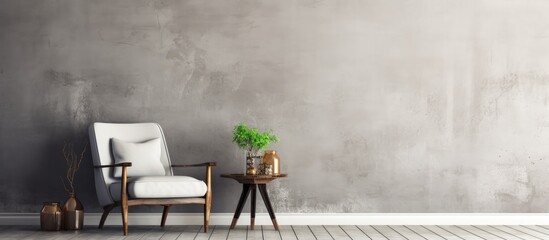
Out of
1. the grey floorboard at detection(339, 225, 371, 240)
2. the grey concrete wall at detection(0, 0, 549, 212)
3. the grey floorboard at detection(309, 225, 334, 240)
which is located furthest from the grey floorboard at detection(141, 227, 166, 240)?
the grey floorboard at detection(339, 225, 371, 240)

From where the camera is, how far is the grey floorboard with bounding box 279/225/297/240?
595 cm

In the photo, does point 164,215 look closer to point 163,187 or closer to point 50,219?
point 163,187

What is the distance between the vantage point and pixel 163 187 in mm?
6004

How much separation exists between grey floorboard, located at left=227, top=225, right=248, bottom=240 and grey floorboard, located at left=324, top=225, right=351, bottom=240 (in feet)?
2.36

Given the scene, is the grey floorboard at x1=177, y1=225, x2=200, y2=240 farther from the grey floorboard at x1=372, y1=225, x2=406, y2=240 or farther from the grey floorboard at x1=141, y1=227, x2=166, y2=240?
the grey floorboard at x1=372, y1=225, x2=406, y2=240

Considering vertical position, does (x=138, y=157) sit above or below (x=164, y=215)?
above

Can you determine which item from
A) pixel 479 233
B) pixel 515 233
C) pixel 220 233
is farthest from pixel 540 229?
pixel 220 233

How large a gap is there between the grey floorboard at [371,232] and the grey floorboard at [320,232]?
1.08 ft

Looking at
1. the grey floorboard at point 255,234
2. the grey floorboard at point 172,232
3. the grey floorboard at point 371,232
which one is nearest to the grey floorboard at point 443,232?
the grey floorboard at point 371,232

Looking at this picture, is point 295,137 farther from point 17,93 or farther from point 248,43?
point 17,93

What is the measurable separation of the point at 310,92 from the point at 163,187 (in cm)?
183

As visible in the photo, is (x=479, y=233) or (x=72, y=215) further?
(x=72, y=215)

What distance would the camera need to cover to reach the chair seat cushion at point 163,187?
5.98 metres

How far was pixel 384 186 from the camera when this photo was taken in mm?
7074
